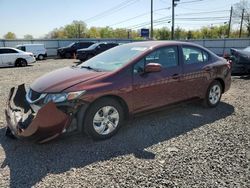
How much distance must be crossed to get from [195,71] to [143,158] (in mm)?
2525

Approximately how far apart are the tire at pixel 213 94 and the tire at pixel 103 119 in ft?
7.83

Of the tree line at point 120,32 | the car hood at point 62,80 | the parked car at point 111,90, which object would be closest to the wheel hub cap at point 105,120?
the parked car at point 111,90

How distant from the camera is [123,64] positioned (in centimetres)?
431

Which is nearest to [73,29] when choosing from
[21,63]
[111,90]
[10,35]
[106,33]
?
[106,33]

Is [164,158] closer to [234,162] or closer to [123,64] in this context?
[234,162]

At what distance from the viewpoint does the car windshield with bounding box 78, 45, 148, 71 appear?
442cm

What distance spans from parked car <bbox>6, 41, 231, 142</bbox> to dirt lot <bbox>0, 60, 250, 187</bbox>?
301 millimetres

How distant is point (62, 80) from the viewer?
4027 millimetres

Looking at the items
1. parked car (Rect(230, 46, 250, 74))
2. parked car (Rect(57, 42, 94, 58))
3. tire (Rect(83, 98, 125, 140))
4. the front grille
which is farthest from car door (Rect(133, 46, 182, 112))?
parked car (Rect(57, 42, 94, 58))

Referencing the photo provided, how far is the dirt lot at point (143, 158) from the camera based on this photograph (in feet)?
9.90

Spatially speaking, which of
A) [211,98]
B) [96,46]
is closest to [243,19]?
[96,46]

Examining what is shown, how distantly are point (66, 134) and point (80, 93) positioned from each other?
0.64 m

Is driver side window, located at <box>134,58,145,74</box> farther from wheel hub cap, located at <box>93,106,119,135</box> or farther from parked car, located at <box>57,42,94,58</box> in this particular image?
parked car, located at <box>57,42,94,58</box>

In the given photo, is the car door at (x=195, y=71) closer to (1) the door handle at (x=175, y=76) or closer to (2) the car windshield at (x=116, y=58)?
(1) the door handle at (x=175, y=76)
